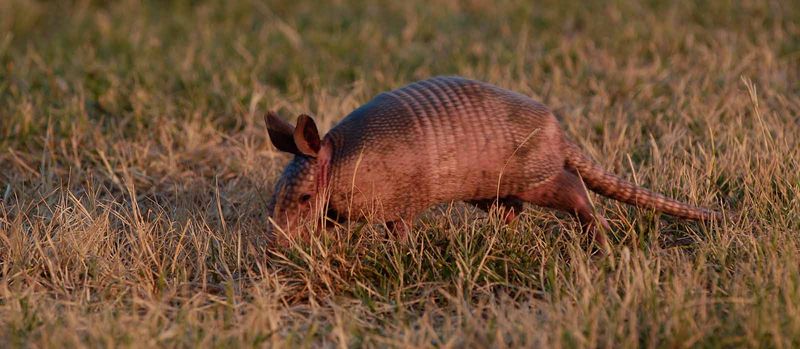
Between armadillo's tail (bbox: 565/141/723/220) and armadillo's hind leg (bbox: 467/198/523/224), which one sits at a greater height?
armadillo's tail (bbox: 565/141/723/220)

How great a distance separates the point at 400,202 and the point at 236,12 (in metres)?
5.25

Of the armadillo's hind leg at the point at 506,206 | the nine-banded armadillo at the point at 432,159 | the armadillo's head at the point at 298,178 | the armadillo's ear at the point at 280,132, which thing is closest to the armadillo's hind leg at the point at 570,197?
the nine-banded armadillo at the point at 432,159

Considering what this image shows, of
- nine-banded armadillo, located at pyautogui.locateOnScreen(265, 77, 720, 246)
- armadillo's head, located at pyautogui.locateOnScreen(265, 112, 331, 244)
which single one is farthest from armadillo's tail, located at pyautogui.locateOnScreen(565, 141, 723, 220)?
armadillo's head, located at pyautogui.locateOnScreen(265, 112, 331, 244)

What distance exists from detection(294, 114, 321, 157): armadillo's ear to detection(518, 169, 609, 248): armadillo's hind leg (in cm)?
86

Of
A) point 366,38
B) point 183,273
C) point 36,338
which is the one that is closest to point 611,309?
point 183,273

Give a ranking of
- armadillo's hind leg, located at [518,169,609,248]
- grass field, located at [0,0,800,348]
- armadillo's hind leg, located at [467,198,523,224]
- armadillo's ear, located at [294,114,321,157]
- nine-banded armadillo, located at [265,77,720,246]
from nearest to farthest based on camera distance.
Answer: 1. grass field, located at [0,0,800,348]
2. armadillo's ear, located at [294,114,321,157]
3. nine-banded armadillo, located at [265,77,720,246]
4. armadillo's hind leg, located at [518,169,609,248]
5. armadillo's hind leg, located at [467,198,523,224]

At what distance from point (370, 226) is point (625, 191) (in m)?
1.04

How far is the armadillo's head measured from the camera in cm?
357

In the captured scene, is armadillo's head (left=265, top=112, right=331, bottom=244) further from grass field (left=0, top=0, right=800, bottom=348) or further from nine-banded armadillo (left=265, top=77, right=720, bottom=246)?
grass field (left=0, top=0, right=800, bottom=348)

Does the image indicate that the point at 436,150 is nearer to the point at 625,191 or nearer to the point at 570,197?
the point at 570,197

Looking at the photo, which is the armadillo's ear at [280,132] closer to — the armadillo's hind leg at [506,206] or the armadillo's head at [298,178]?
the armadillo's head at [298,178]

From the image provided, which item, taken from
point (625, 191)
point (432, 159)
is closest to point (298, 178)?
point (432, 159)

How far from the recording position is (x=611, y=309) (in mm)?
2924

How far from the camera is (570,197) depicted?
3773 mm
